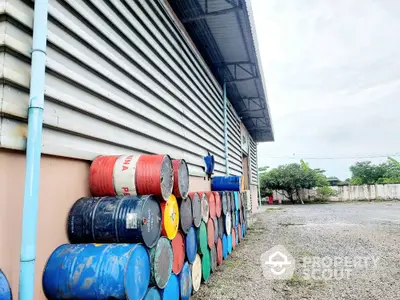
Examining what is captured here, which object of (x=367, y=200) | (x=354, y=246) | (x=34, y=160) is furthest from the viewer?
(x=367, y=200)

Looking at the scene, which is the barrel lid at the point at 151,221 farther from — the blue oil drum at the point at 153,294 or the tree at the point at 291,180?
the tree at the point at 291,180

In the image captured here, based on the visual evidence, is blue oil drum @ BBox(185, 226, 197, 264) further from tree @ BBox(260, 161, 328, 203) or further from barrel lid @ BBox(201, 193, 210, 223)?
tree @ BBox(260, 161, 328, 203)

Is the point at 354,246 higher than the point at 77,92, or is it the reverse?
the point at 77,92

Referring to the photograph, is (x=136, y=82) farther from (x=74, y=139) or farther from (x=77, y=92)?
(x=74, y=139)

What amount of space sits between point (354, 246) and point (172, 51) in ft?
18.0

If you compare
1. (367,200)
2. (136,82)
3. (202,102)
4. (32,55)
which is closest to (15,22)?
(32,55)

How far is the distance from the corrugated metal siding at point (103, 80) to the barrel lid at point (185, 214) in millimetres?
907

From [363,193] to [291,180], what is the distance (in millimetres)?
7418

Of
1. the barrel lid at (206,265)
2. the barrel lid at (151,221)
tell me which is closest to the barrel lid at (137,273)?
the barrel lid at (151,221)

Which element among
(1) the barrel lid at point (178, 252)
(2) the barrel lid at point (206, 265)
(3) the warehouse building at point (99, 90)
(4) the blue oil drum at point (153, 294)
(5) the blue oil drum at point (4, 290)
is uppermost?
(3) the warehouse building at point (99, 90)

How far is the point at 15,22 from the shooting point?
2.05 meters

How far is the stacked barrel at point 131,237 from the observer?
1.88 m

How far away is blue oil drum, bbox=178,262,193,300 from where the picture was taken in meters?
3.16

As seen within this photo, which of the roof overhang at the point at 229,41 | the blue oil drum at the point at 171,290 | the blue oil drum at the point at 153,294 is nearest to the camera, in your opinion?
the blue oil drum at the point at 153,294
